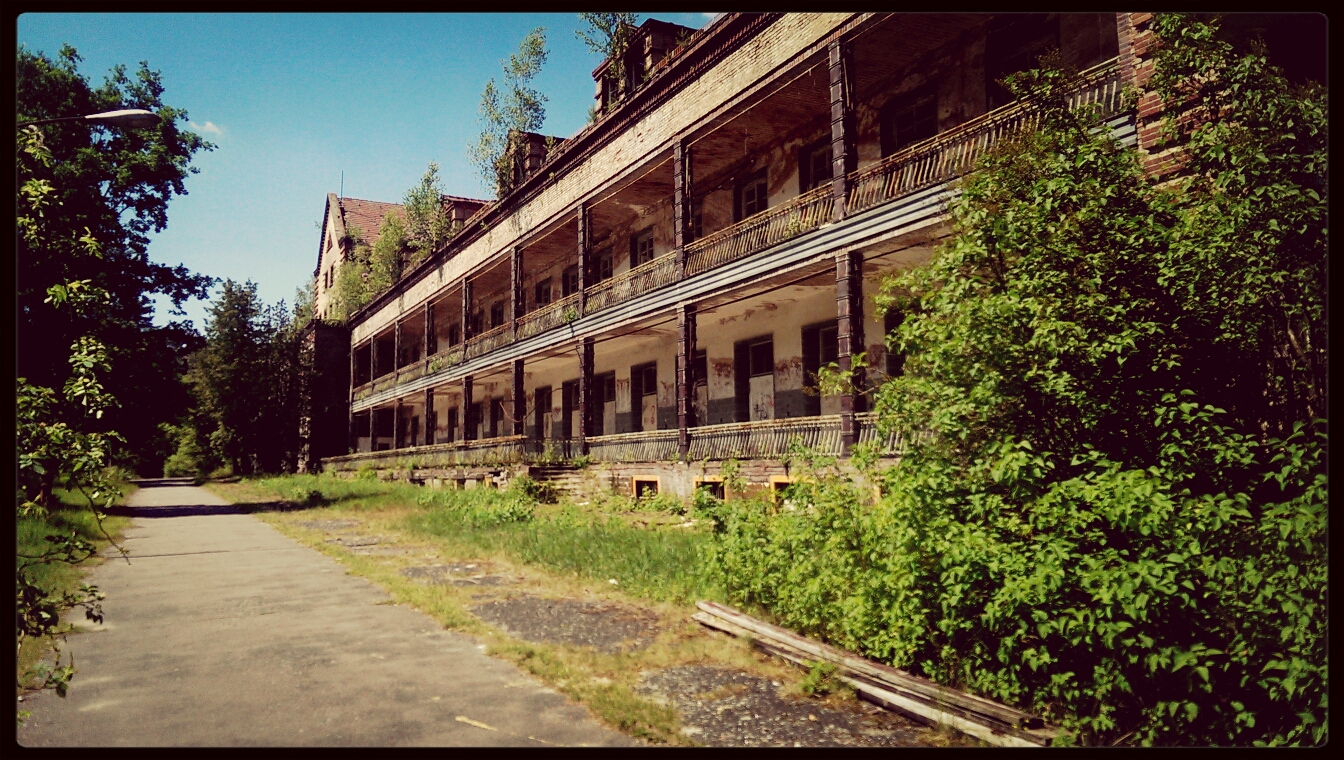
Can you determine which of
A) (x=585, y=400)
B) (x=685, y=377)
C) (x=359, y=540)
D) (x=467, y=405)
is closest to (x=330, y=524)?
(x=359, y=540)

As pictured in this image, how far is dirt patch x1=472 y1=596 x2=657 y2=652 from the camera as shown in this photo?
606 centimetres

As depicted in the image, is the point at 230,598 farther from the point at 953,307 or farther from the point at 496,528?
the point at 953,307

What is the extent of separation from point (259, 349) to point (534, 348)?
23.5m

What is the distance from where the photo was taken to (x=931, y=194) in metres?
11.0

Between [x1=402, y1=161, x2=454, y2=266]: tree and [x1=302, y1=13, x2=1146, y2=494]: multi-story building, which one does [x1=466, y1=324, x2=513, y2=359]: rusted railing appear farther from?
[x1=402, y1=161, x2=454, y2=266]: tree

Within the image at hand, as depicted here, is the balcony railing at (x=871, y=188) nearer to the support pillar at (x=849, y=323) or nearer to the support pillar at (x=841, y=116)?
the support pillar at (x=841, y=116)

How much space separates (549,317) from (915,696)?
778 inches

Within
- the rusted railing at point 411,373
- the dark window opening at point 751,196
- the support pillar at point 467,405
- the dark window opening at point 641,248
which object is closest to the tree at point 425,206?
the rusted railing at point 411,373

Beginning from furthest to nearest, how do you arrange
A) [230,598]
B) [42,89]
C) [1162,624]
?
[42,89] → [230,598] → [1162,624]

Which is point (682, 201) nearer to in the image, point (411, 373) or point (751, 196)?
point (751, 196)

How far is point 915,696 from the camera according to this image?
14.2 feet

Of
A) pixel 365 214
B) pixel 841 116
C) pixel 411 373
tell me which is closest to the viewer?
pixel 841 116
